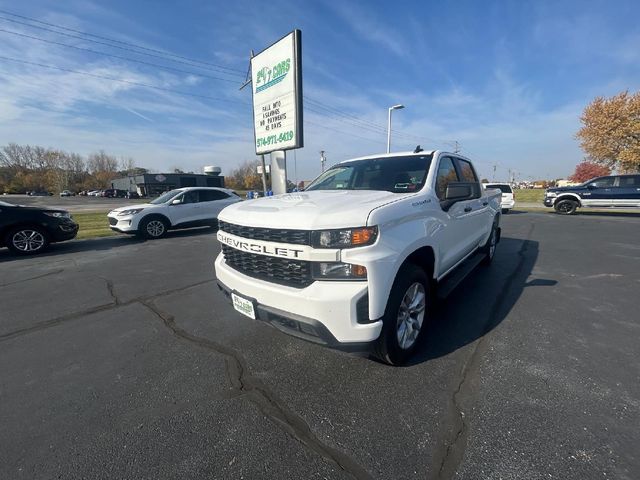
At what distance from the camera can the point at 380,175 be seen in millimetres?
3533

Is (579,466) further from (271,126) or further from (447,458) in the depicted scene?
(271,126)

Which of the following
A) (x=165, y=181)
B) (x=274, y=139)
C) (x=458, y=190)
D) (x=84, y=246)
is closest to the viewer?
(x=458, y=190)

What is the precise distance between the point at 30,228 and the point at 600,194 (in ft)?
73.1

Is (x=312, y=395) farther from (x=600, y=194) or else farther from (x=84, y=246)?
(x=600, y=194)

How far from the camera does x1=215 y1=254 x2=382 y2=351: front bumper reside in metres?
2.04

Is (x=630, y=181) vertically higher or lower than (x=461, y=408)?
higher

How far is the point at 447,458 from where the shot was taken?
5.61ft

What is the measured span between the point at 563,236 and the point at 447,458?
9948 millimetres

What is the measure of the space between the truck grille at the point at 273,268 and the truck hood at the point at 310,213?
0.28m

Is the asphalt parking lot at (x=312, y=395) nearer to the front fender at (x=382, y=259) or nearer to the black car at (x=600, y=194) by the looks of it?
the front fender at (x=382, y=259)

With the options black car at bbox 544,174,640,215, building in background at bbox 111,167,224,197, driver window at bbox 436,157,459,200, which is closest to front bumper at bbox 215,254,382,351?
driver window at bbox 436,157,459,200

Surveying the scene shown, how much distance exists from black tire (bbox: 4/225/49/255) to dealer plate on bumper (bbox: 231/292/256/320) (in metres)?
7.98

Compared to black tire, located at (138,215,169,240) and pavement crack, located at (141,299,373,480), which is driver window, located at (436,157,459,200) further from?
black tire, located at (138,215,169,240)

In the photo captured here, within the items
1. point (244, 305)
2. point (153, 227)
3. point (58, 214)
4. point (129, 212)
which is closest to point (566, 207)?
point (244, 305)
